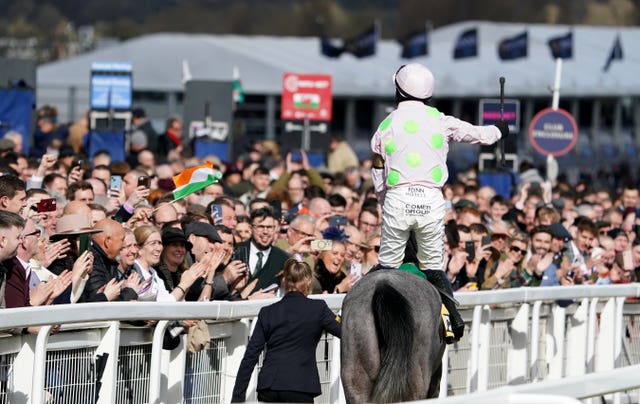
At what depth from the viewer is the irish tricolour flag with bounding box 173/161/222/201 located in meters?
10.7

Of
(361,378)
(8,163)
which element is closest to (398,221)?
(361,378)

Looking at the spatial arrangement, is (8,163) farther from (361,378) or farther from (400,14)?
(400,14)

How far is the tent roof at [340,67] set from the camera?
39531 millimetres

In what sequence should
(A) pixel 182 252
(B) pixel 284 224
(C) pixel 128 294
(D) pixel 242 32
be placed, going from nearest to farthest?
(C) pixel 128 294
(A) pixel 182 252
(B) pixel 284 224
(D) pixel 242 32

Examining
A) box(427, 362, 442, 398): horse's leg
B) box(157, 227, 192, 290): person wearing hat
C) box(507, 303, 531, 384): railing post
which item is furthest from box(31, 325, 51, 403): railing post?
box(507, 303, 531, 384): railing post

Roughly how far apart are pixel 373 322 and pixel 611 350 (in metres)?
3.73

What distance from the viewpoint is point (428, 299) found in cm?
818

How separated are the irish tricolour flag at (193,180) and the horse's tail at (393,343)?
9.45 ft

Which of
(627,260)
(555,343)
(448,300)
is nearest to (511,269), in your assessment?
(555,343)

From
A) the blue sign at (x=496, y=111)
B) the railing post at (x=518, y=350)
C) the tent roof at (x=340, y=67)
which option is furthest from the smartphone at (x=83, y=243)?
the tent roof at (x=340, y=67)

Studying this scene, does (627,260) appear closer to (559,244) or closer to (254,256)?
(559,244)

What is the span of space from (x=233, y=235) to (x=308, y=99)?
39.9 feet

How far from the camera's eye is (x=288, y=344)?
840cm

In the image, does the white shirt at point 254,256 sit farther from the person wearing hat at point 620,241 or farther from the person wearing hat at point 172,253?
the person wearing hat at point 620,241
